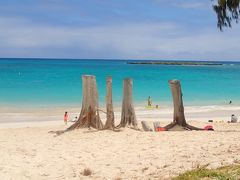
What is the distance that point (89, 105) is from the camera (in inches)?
612

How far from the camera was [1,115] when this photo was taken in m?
26.8

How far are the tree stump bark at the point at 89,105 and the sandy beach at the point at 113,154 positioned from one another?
1.49 ft

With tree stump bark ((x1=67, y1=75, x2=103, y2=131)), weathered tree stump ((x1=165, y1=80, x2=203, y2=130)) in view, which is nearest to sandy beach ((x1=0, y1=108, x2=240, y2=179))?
tree stump bark ((x1=67, y1=75, x2=103, y2=131))

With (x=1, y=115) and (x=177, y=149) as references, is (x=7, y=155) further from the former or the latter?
(x=1, y=115)

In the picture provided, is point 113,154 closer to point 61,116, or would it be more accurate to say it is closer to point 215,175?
point 215,175

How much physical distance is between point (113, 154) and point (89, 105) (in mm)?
4415

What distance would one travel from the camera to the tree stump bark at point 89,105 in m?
15.5

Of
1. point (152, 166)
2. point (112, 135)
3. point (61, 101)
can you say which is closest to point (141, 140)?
point (112, 135)

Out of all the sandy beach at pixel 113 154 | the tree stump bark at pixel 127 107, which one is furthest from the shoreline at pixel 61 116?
the sandy beach at pixel 113 154

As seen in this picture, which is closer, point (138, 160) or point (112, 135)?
point (138, 160)

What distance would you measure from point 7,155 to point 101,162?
2.64 meters

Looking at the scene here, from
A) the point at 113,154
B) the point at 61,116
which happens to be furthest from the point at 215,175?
the point at 61,116

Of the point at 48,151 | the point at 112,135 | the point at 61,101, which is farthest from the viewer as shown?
the point at 61,101

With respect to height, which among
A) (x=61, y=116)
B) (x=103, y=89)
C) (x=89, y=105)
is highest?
(x=103, y=89)
